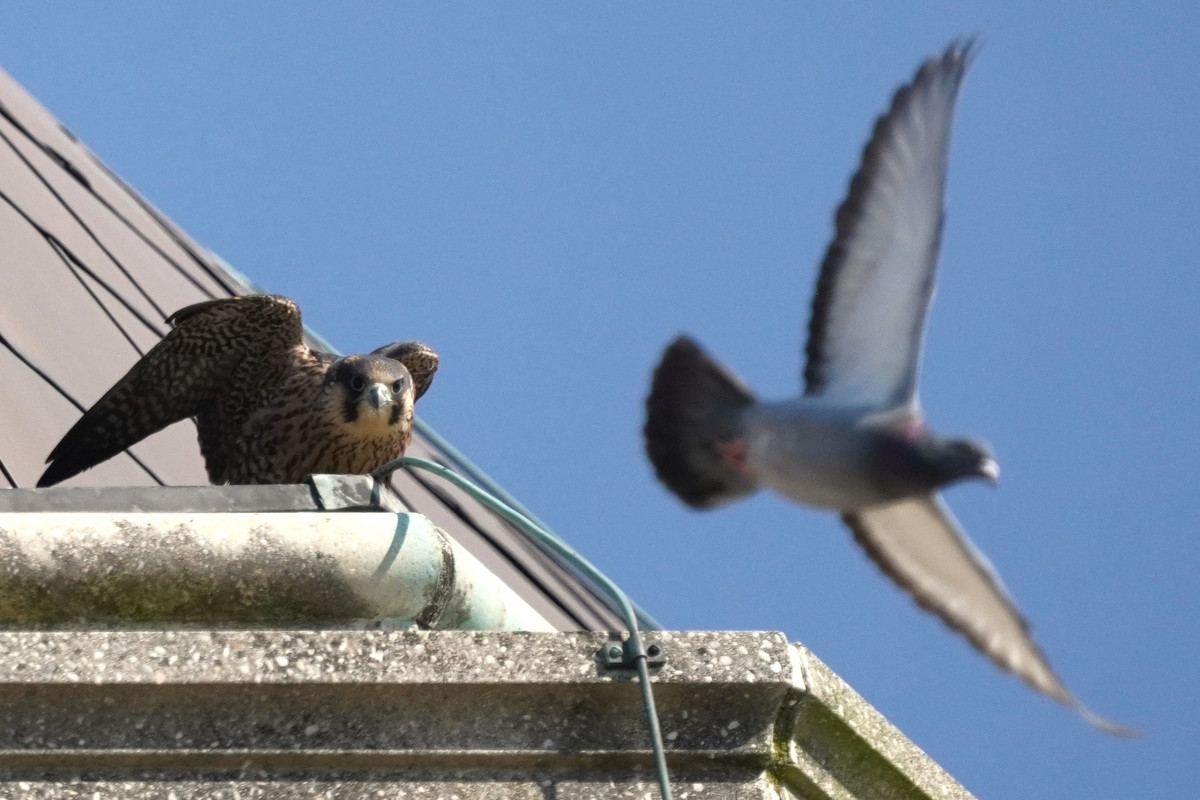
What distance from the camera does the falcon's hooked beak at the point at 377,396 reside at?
17.3 ft

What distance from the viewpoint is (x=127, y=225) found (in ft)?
23.4

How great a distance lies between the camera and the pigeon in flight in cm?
297

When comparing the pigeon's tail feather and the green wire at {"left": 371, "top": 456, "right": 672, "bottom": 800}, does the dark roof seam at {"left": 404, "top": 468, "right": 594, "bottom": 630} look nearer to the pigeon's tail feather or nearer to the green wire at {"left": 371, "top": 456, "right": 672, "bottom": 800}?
the pigeon's tail feather

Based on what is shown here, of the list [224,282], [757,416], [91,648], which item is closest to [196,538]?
[91,648]

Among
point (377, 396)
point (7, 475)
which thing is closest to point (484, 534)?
point (377, 396)

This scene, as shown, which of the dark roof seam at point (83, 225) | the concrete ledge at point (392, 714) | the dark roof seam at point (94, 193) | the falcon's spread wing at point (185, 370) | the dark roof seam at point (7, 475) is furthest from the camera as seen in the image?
the dark roof seam at point (94, 193)

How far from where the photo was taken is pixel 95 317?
5.85 m

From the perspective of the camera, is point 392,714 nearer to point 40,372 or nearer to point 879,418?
point 879,418

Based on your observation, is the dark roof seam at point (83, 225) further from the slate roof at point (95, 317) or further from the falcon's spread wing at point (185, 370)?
the falcon's spread wing at point (185, 370)

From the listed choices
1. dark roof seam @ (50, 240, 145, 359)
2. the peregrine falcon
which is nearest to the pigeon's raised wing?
the peregrine falcon

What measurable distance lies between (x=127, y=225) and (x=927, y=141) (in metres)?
4.30

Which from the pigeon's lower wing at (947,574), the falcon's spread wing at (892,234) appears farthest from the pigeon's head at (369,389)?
the falcon's spread wing at (892,234)

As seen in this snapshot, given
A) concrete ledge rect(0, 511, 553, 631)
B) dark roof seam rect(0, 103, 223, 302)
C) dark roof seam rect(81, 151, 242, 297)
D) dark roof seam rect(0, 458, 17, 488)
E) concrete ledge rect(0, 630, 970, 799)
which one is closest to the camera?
concrete ledge rect(0, 630, 970, 799)

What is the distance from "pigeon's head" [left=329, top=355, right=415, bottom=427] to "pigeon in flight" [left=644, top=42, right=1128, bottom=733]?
5.03 ft
